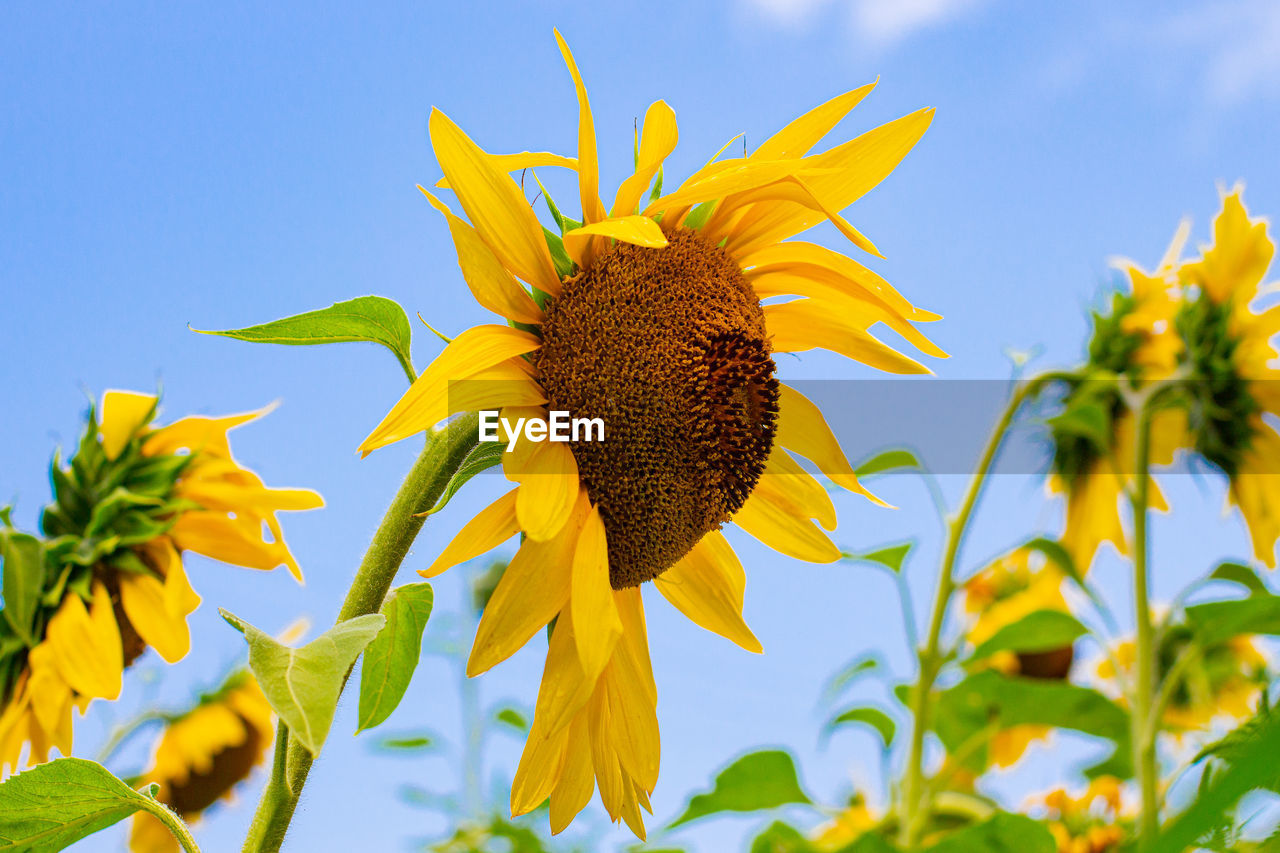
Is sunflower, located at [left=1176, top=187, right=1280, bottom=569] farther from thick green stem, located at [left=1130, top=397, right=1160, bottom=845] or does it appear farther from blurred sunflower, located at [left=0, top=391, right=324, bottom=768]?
blurred sunflower, located at [left=0, top=391, right=324, bottom=768]

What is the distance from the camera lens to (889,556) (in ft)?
5.34

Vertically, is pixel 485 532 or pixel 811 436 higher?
pixel 811 436

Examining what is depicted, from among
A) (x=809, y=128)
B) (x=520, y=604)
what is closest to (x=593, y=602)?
(x=520, y=604)

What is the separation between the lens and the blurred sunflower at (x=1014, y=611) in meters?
2.47

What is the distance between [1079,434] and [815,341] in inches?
60.3

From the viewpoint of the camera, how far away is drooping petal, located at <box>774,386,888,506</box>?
0.82m

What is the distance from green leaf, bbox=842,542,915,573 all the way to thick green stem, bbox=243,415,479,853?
3.50 ft

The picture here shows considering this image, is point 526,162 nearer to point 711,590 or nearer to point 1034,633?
point 711,590

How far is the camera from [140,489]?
4.42 ft

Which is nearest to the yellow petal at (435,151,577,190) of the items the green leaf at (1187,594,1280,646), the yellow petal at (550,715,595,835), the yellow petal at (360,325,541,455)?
the yellow petal at (360,325,541,455)

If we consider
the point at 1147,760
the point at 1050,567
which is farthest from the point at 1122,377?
the point at 1050,567

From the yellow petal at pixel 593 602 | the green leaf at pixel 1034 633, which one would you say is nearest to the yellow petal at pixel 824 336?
the yellow petal at pixel 593 602

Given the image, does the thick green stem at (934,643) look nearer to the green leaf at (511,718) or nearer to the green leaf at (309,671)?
the green leaf at (511,718)

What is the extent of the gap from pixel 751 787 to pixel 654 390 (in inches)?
35.9
